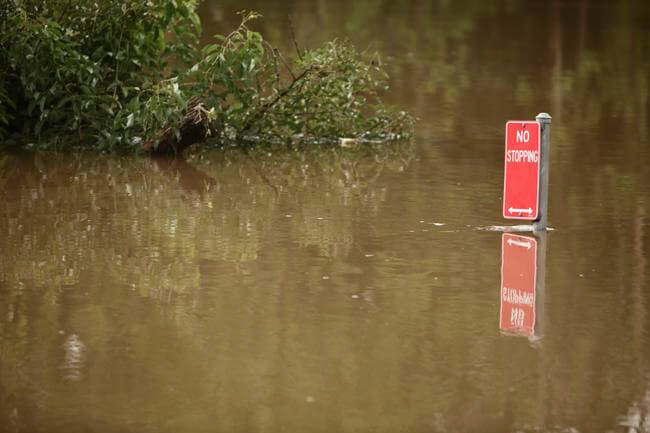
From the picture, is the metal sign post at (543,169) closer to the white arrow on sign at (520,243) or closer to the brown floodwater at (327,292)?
the brown floodwater at (327,292)

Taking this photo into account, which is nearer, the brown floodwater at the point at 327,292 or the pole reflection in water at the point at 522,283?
the brown floodwater at the point at 327,292

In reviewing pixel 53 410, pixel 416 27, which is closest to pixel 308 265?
pixel 53 410

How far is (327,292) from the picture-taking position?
27.1 feet

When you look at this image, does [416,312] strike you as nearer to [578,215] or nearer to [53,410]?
[53,410]

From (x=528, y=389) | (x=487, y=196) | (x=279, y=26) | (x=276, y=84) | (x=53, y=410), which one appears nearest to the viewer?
(x=53, y=410)

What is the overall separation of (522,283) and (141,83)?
6.15m

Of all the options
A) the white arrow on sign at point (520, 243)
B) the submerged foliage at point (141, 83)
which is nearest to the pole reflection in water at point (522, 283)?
the white arrow on sign at point (520, 243)

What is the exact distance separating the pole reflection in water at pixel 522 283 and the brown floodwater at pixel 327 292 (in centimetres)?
2

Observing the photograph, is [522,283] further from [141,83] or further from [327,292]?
[141,83]

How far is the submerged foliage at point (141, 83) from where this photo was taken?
13.1 meters

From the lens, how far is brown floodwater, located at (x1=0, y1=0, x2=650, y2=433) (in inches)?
244

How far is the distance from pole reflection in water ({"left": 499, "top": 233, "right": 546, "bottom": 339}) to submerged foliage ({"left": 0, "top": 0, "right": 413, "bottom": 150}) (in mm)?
3883

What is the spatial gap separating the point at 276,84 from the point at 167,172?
223cm

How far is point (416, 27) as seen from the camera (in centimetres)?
2919
